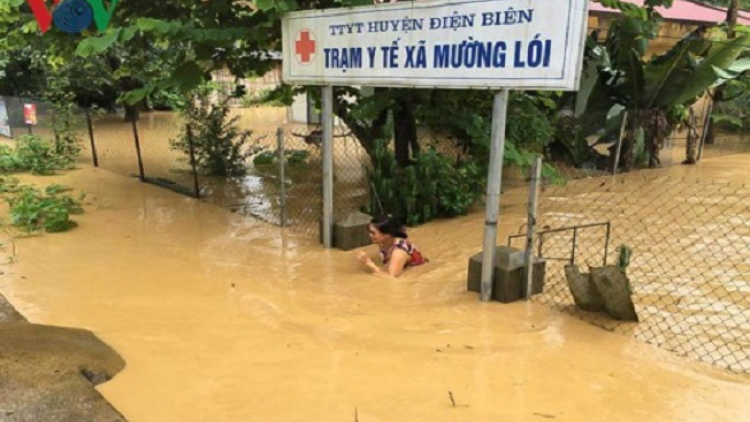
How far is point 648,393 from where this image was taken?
3742mm

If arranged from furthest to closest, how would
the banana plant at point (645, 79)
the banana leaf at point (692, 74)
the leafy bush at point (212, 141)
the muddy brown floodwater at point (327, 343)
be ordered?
the leafy bush at point (212, 141)
the banana plant at point (645, 79)
the banana leaf at point (692, 74)
the muddy brown floodwater at point (327, 343)

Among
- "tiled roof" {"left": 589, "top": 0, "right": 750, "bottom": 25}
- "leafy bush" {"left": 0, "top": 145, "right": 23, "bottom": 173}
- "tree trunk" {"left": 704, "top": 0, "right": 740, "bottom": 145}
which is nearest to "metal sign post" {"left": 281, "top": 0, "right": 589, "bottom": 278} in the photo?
"leafy bush" {"left": 0, "top": 145, "right": 23, "bottom": 173}

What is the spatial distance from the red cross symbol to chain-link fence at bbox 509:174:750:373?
3.29 meters

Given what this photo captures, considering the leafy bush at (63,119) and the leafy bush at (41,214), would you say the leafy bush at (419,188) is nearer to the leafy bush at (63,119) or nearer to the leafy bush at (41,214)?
the leafy bush at (41,214)

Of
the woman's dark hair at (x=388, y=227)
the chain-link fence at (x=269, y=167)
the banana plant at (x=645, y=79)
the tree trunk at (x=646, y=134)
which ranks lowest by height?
the chain-link fence at (x=269, y=167)

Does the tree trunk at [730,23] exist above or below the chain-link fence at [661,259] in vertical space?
above

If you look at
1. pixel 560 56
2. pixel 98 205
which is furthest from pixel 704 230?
pixel 98 205

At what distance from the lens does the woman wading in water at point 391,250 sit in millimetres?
6164

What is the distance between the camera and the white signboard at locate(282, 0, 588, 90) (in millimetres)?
4496

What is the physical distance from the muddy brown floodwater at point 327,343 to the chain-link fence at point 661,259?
328mm

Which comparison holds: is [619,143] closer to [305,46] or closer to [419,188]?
[419,188]

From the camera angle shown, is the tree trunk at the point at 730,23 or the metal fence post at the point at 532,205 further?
the tree trunk at the point at 730,23

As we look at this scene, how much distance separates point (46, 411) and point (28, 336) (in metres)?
1.17

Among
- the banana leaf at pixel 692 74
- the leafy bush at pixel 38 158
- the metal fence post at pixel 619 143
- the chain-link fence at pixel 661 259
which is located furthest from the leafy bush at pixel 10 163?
the banana leaf at pixel 692 74
